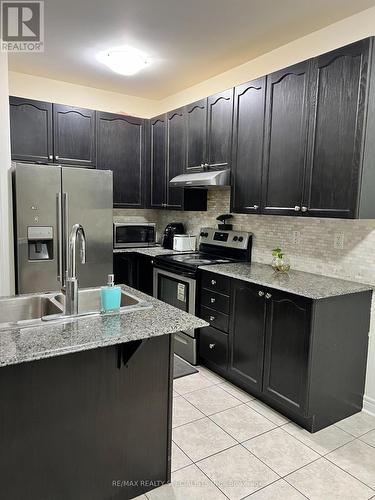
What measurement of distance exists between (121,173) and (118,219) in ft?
2.10

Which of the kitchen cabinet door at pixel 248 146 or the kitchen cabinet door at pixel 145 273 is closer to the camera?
the kitchen cabinet door at pixel 248 146

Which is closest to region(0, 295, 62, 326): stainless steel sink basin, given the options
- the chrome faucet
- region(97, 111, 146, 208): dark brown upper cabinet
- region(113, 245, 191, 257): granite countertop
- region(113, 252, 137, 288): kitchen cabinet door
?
the chrome faucet

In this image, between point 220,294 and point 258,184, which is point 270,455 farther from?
point 258,184

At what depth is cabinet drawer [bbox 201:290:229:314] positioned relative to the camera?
2951 millimetres

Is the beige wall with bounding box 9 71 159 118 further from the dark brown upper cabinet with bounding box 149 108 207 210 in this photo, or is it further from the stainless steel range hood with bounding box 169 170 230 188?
the stainless steel range hood with bounding box 169 170 230 188

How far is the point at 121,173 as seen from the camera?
4238 mm

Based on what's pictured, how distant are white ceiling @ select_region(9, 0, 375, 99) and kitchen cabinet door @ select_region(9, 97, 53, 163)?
1.31ft

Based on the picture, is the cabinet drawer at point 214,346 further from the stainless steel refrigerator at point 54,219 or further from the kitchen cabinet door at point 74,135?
the kitchen cabinet door at point 74,135

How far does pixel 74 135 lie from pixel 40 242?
135 centimetres

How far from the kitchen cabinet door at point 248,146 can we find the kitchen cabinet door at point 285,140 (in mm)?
74

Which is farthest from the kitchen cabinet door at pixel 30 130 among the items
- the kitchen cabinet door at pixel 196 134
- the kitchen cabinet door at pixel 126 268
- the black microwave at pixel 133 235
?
the kitchen cabinet door at pixel 196 134

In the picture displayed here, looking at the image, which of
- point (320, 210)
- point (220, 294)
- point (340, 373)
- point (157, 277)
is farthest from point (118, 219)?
point (340, 373)

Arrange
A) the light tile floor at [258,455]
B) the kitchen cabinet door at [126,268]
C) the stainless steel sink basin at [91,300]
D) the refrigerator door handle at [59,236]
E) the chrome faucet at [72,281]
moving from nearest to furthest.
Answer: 1. the chrome faucet at [72,281]
2. the light tile floor at [258,455]
3. the stainless steel sink basin at [91,300]
4. the refrigerator door handle at [59,236]
5. the kitchen cabinet door at [126,268]

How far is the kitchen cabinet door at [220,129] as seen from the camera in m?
3.23
